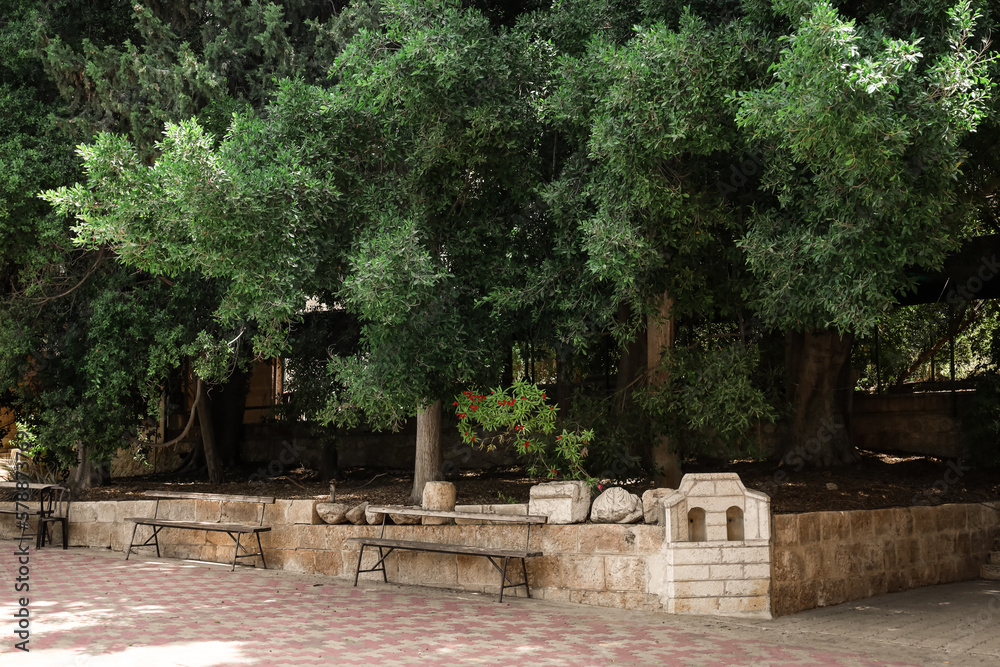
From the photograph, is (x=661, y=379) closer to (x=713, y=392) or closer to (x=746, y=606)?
(x=713, y=392)

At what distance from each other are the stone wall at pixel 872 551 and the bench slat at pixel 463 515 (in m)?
2.12

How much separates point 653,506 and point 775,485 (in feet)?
15.2

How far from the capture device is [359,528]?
9711 mm

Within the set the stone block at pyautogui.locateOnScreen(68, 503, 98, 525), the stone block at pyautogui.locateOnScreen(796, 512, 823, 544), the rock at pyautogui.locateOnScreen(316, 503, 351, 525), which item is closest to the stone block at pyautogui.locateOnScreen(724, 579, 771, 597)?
the stone block at pyautogui.locateOnScreen(796, 512, 823, 544)

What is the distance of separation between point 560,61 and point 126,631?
18.7 ft

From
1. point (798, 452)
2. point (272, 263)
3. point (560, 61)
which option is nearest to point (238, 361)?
point (272, 263)

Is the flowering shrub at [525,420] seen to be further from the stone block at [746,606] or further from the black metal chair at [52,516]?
the black metal chair at [52,516]

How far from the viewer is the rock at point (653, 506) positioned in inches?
316

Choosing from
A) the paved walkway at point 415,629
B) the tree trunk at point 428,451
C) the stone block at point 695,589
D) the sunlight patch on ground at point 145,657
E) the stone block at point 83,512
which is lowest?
the paved walkway at point 415,629

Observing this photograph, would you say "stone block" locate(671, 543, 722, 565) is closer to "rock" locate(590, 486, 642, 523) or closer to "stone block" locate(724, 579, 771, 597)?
"stone block" locate(724, 579, 771, 597)

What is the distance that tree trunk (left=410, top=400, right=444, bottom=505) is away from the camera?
10438 millimetres

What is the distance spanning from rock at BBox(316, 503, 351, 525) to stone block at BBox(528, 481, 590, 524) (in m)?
2.31

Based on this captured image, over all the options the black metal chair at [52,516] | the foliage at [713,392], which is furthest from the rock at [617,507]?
the black metal chair at [52,516]

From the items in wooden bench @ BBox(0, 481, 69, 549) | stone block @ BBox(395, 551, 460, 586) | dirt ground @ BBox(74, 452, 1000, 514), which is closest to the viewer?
stone block @ BBox(395, 551, 460, 586)
